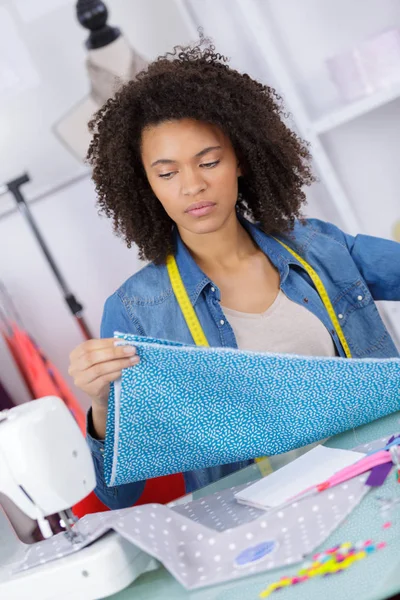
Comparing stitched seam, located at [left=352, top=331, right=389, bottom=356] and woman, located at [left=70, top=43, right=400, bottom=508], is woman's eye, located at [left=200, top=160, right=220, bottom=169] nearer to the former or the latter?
woman, located at [left=70, top=43, right=400, bottom=508]

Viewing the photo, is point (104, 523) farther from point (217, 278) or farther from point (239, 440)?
point (217, 278)

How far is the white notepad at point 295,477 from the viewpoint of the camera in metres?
1.33

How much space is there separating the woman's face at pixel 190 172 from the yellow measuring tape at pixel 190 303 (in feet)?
0.45

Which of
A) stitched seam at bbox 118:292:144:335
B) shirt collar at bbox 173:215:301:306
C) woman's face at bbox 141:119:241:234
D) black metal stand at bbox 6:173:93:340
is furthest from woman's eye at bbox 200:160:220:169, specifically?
black metal stand at bbox 6:173:93:340

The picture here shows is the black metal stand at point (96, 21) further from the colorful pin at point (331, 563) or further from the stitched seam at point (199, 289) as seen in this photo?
the colorful pin at point (331, 563)

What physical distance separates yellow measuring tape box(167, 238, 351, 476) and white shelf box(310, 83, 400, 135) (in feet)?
3.14

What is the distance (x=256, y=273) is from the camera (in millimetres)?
1933

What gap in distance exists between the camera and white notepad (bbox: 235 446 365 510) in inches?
52.5

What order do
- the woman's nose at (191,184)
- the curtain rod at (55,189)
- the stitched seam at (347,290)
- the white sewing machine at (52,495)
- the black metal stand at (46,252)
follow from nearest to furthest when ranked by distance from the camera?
the white sewing machine at (52,495)
the woman's nose at (191,184)
the stitched seam at (347,290)
the black metal stand at (46,252)
the curtain rod at (55,189)

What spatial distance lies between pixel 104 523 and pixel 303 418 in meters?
0.45

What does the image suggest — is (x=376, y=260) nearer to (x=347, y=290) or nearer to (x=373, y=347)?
(x=347, y=290)

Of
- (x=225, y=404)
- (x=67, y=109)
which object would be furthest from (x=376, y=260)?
(x=67, y=109)

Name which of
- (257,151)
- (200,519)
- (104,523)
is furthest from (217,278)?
(104,523)

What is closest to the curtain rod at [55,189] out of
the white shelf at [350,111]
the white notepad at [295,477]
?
the white shelf at [350,111]
